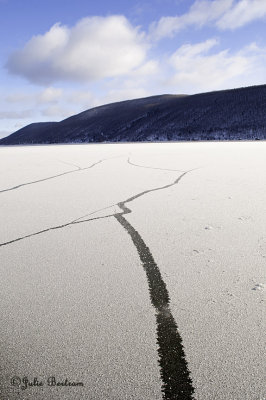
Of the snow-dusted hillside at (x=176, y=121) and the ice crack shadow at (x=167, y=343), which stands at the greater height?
the snow-dusted hillside at (x=176, y=121)

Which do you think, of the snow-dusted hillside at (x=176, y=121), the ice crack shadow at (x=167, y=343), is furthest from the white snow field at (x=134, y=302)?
the snow-dusted hillside at (x=176, y=121)

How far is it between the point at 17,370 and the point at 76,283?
0.78 meters

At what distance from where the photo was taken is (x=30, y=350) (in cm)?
148

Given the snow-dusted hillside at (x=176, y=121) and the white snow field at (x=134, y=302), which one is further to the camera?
the snow-dusted hillside at (x=176, y=121)

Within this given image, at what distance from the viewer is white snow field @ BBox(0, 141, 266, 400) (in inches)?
51.0

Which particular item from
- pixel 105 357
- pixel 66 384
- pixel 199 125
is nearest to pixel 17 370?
pixel 66 384

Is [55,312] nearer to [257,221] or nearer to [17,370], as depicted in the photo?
[17,370]

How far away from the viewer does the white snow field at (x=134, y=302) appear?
130 centimetres

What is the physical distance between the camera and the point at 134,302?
72.9 inches

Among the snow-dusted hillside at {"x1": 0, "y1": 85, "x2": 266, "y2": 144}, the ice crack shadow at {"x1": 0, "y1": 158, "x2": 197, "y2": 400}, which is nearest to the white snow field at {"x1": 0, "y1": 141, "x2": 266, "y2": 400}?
the ice crack shadow at {"x1": 0, "y1": 158, "x2": 197, "y2": 400}
